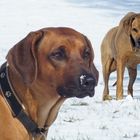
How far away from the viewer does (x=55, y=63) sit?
4.83 metres

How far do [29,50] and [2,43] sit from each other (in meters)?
16.7

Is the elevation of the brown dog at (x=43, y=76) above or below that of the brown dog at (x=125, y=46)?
above

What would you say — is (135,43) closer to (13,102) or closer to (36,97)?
(36,97)

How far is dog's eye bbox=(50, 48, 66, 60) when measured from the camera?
15.9 feet

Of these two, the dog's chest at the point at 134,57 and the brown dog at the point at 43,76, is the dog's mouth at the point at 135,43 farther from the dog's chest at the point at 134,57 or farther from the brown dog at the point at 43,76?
the brown dog at the point at 43,76

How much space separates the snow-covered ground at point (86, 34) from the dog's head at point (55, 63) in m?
2.72

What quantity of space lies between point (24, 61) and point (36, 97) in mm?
286

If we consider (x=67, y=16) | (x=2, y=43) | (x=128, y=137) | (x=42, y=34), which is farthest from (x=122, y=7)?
(x=42, y=34)

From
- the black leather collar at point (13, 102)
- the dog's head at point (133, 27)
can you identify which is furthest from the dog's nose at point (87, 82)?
the dog's head at point (133, 27)

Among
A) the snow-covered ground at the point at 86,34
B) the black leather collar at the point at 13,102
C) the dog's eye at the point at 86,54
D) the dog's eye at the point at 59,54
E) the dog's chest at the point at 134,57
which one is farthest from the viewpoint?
the dog's chest at the point at 134,57

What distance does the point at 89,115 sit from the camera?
9367mm

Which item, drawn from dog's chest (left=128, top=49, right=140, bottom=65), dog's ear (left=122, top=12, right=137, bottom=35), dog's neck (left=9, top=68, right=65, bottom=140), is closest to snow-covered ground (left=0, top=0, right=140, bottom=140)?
dog's chest (left=128, top=49, right=140, bottom=65)

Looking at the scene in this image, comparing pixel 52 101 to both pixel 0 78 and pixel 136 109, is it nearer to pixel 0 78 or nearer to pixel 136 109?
pixel 0 78

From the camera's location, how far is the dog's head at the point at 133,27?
12.4 meters
